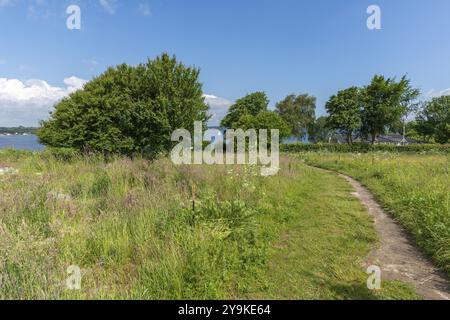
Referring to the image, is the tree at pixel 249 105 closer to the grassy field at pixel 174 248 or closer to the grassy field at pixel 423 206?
the grassy field at pixel 423 206

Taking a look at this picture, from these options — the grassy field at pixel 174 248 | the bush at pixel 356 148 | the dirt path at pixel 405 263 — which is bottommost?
the dirt path at pixel 405 263

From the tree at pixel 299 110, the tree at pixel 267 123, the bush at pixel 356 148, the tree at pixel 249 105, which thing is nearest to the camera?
the bush at pixel 356 148

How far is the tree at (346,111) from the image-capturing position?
4075cm

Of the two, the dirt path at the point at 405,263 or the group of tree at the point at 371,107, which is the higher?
the group of tree at the point at 371,107

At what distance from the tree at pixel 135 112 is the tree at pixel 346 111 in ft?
108

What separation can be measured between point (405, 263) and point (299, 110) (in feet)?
199

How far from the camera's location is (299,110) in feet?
201

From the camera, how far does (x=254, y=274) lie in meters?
3.71

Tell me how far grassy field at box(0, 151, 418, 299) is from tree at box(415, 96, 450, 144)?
209ft

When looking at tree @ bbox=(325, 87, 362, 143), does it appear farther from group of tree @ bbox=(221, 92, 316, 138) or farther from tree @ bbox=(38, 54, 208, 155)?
tree @ bbox=(38, 54, 208, 155)

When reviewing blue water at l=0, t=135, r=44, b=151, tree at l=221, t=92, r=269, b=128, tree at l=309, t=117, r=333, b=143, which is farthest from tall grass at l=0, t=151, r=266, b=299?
tree at l=309, t=117, r=333, b=143

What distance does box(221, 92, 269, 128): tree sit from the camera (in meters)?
→ 52.6

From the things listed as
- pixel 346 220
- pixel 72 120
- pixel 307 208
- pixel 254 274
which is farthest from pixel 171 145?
pixel 254 274

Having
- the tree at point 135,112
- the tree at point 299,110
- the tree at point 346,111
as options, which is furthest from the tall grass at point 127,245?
the tree at point 299,110
